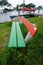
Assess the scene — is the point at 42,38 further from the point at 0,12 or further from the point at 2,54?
the point at 0,12

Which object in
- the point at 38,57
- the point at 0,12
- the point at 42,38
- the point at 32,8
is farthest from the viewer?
Answer: the point at 32,8

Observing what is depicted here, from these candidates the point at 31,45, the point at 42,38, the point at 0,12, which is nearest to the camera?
the point at 31,45

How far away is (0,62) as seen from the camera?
3.32 m

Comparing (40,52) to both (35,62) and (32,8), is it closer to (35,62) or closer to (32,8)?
(35,62)

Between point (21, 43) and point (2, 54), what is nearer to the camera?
point (21, 43)

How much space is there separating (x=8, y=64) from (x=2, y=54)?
38cm

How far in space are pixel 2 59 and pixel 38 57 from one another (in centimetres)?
55

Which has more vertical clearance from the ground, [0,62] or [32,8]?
[0,62]

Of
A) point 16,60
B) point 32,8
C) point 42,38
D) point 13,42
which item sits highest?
point 13,42

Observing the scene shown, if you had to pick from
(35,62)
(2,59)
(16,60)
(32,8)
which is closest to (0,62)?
(2,59)

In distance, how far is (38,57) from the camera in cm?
343

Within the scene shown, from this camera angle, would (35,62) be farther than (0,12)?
No

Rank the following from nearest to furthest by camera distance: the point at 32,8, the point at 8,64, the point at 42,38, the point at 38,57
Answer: the point at 8,64
the point at 38,57
the point at 42,38
the point at 32,8

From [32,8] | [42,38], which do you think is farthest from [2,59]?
[32,8]
